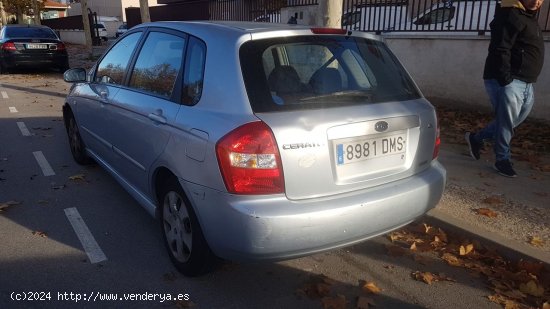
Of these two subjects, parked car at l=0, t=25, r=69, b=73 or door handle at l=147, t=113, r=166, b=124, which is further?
parked car at l=0, t=25, r=69, b=73

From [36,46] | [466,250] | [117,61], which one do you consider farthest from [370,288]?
[36,46]

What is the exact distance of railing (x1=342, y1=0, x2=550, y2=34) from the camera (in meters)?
8.09

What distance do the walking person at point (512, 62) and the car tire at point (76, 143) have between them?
4.49m

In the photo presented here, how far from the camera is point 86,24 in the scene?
67.8 feet

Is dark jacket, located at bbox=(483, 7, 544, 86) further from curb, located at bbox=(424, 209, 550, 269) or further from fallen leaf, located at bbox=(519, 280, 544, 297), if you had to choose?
fallen leaf, located at bbox=(519, 280, 544, 297)

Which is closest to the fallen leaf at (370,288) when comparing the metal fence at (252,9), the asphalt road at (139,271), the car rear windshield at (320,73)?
the asphalt road at (139,271)

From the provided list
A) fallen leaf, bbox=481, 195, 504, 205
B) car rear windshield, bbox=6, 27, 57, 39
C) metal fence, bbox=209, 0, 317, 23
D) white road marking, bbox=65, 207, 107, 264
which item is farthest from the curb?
car rear windshield, bbox=6, 27, 57, 39

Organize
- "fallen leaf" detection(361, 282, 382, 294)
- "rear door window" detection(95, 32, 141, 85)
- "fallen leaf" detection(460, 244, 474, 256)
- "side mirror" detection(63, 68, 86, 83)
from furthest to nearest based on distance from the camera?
"side mirror" detection(63, 68, 86, 83) → "rear door window" detection(95, 32, 141, 85) → "fallen leaf" detection(460, 244, 474, 256) → "fallen leaf" detection(361, 282, 382, 294)

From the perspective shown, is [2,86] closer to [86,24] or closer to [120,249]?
[86,24]

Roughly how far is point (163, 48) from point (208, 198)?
57.1 inches

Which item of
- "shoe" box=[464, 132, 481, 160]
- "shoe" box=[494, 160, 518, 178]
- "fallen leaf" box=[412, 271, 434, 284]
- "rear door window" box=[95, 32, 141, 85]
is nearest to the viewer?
"fallen leaf" box=[412, 271, 434, 284]

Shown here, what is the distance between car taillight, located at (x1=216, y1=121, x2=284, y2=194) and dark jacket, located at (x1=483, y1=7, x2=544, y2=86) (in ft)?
10.0

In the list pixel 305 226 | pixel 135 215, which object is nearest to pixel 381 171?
pixel 305 226

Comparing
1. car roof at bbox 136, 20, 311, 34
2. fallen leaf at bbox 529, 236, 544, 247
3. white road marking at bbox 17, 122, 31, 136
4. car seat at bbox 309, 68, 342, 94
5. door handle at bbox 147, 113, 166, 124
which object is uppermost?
car roof at bbox 136, 20, 311, 34
